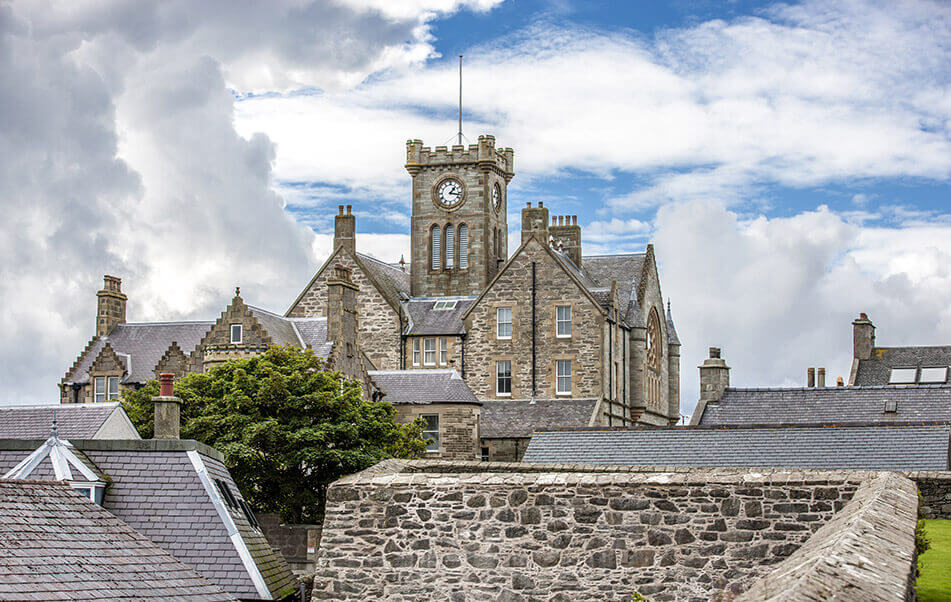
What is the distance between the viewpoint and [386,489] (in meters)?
15.0

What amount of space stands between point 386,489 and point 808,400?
34.5 m

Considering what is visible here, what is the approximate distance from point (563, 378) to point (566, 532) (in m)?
51.0

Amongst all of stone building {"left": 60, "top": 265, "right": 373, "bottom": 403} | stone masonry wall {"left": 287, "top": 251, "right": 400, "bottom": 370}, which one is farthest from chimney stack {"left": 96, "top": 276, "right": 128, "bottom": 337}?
stone masonry wall {"left": 287, "top": 251, "right": 400, "bottom": 370}

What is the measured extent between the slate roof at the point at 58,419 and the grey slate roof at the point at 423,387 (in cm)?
2133

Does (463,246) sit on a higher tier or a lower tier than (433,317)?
higher

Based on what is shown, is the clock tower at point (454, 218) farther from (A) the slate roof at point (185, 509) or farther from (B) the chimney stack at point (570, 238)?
(A) the slate roof at point (185, 509)

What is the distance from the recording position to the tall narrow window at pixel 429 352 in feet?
220

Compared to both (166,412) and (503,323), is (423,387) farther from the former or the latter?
(166,412)

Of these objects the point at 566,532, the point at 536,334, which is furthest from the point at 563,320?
the point at 566,532

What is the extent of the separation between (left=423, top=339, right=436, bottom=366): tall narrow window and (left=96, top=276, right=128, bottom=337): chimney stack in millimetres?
15228

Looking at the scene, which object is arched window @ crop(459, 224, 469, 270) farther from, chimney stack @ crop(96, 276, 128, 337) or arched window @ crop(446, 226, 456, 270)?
chimney stack @ crop(96, 276, 128, 337)

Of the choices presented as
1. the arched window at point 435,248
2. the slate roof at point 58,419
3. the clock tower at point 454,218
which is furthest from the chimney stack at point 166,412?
the arched window at point 435,248

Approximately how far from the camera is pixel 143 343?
61.8 m

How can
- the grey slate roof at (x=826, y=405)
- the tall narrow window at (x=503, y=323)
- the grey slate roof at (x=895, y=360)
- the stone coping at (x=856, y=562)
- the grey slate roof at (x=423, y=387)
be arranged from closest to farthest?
the stone coping at (x=856, y=562)
the grey slate roof at (x=826, y=405)
the grey slate roof at (x=423, y=387)
the grey slate roof at (x=895, y=360)
the tall narrow window at (x=503, y=323)
